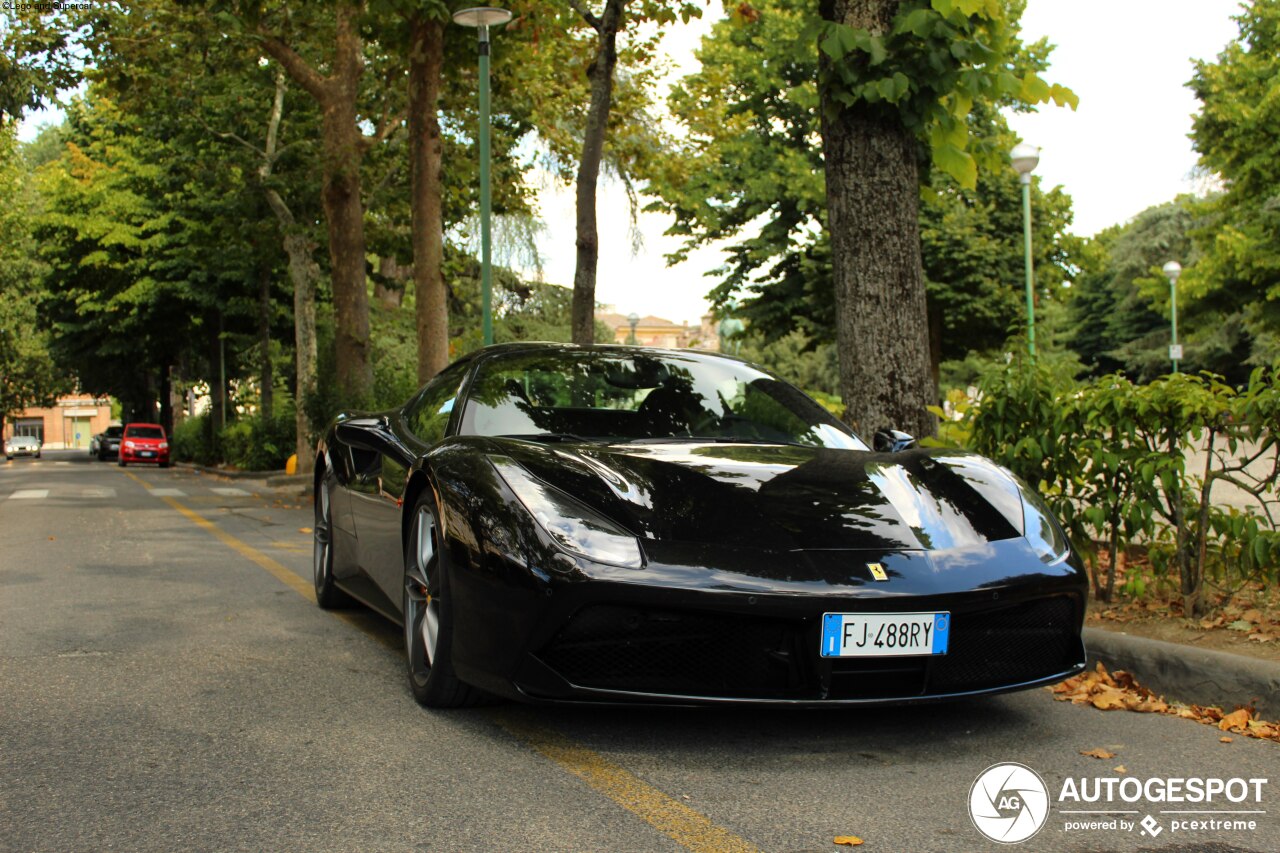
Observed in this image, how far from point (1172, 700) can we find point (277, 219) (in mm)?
22817

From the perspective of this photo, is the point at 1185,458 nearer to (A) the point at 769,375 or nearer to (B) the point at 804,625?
(A) the point at 769,375

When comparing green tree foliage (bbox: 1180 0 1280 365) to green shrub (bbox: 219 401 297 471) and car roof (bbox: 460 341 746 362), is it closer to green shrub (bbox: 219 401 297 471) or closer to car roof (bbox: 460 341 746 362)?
green shrub (bbox: 219 401 297 471)

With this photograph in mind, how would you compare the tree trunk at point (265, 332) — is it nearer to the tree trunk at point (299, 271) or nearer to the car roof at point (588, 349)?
the tree trunk at point (299, 271)

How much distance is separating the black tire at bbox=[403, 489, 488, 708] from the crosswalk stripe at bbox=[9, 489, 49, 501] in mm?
15809

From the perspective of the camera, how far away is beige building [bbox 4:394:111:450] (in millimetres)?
117312

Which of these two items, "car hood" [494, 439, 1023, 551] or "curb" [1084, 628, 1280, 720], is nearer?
"car hood" [494, 439, 1023, 551]

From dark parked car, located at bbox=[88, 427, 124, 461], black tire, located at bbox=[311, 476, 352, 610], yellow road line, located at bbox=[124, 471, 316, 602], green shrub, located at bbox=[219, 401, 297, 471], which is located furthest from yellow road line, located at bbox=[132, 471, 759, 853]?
dark parked car, located at bbox=[88, 427, 124, 461]

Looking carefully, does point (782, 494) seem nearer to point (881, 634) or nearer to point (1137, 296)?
point (881, 634)

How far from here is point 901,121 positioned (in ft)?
22.5

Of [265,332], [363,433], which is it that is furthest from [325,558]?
[265,332]

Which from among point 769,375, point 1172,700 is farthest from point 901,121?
point 1172,700

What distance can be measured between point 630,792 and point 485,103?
41.6ft

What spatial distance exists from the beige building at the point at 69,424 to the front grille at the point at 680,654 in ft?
405

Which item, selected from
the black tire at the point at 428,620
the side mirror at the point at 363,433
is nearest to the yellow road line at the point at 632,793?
the black tire at the point at 428,620
